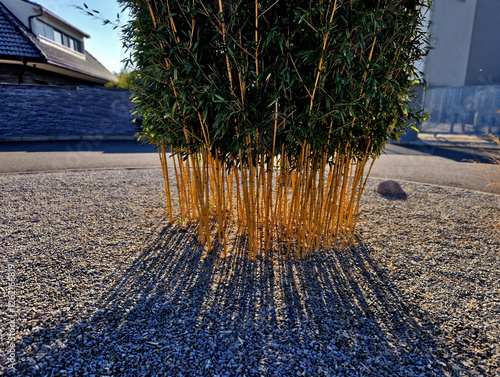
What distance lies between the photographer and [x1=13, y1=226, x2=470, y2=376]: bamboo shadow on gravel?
→ 1.36 metres

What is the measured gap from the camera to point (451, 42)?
11.5 meters

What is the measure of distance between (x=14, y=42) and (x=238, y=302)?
396 inches

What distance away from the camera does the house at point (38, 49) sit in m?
8.41

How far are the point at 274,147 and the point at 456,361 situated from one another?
4.55 feet

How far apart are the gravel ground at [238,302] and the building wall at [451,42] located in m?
10.7

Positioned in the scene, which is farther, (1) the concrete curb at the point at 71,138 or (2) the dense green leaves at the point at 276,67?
(1) the concrete curb at the point at 71,138

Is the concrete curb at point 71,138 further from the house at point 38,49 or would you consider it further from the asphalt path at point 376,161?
the house at point 38,49

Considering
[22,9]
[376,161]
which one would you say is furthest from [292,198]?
[22,9]

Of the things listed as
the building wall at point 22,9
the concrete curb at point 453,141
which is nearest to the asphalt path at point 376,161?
the concrete curb at point 453,141

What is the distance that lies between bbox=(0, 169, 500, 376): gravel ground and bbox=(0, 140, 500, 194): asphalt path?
2345 mm

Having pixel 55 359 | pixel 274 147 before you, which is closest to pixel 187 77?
pixel 274 147

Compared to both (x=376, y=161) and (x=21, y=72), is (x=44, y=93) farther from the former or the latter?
(x=376, y=161)

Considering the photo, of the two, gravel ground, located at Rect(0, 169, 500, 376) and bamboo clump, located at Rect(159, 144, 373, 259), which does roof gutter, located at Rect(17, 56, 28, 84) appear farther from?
bamboo clump, located at Rect(159, 144, 373, 259)

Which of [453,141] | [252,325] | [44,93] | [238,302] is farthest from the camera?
[453,141]
